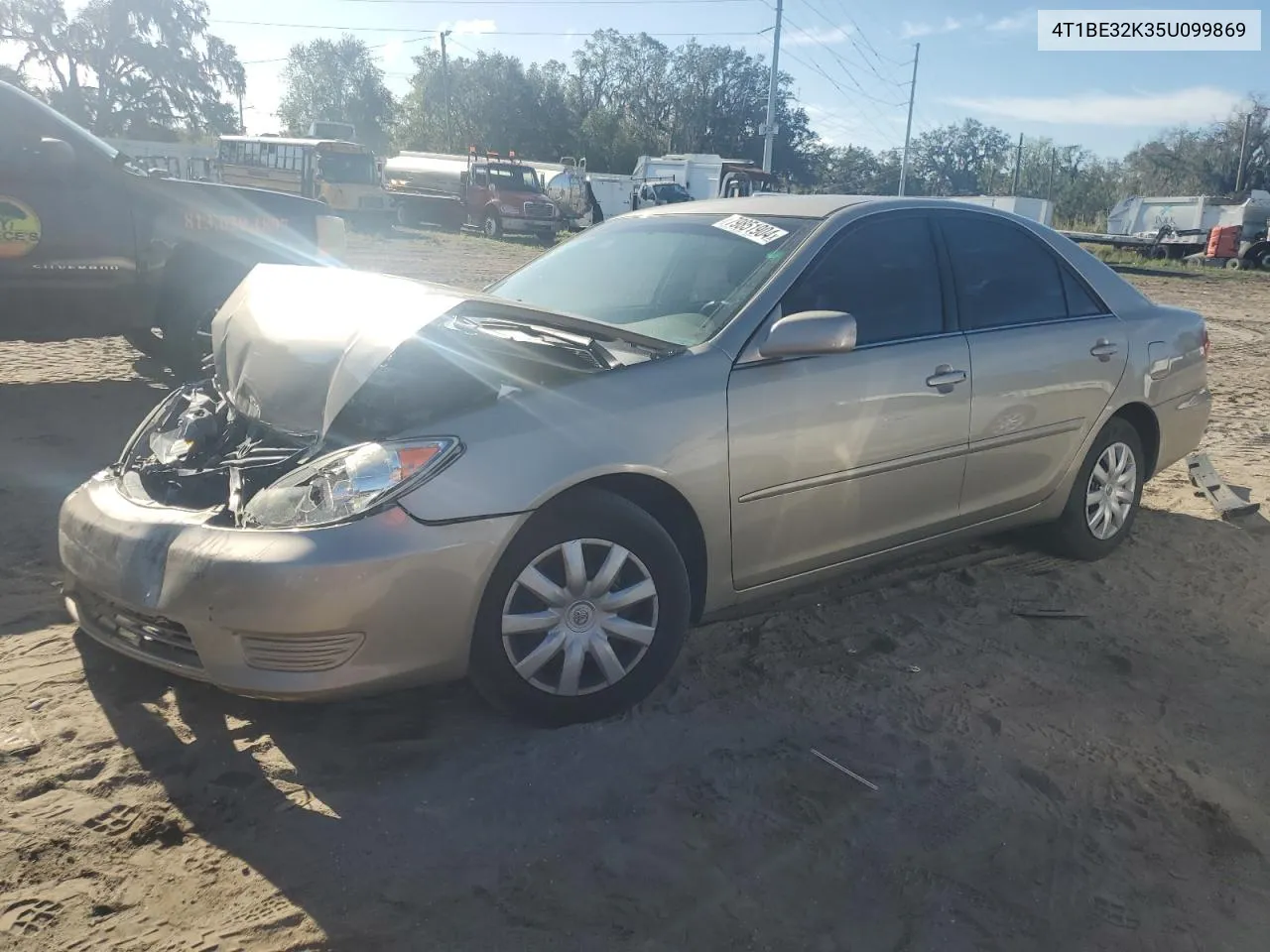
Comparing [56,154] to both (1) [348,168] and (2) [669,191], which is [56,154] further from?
(2) [669,191]

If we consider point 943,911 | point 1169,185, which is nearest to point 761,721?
point 943,911

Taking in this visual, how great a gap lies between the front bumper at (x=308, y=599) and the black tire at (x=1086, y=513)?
9.52 ft

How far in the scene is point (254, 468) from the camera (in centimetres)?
292

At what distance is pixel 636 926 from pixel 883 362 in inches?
84.6

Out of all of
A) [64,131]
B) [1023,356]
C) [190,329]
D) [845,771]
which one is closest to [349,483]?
[845,771]

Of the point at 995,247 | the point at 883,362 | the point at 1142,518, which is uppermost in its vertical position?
the point at 995,247

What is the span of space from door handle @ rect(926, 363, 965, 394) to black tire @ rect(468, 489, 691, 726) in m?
1.32

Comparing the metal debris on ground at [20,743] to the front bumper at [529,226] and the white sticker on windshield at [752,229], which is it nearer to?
the white sticker on windshield at [752,229]

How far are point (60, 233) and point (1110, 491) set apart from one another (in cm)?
632

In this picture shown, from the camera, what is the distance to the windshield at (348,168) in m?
29.7

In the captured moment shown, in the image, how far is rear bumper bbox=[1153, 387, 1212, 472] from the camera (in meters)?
4.75

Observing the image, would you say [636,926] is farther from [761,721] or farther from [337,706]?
Answer: [337,706]

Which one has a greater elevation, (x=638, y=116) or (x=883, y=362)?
(x=638, y=116)

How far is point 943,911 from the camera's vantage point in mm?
2301
